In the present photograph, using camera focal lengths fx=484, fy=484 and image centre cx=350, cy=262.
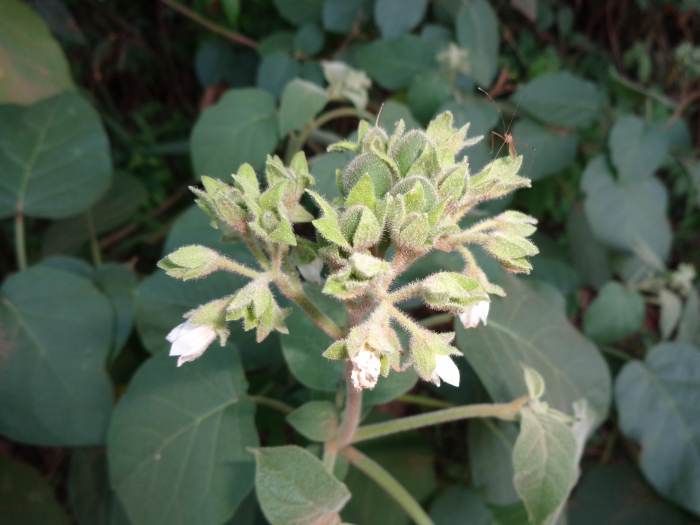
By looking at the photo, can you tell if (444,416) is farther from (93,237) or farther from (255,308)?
(93,237)

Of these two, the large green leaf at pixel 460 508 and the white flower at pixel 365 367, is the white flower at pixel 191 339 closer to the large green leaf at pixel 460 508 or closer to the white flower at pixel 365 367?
the white flower at pixel 365 367

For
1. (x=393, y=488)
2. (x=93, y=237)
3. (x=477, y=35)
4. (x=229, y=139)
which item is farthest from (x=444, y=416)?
(x=93, y=237)

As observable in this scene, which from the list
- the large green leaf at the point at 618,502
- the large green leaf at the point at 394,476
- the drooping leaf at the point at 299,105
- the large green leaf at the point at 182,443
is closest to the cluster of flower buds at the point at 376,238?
the large green leaf at the point at 182,443

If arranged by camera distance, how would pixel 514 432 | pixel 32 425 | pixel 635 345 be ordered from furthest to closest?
pixel 635 345, pixel 514 432, pixel 32 425

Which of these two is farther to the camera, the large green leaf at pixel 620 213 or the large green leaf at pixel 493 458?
the large green leaf at pixel 620 213

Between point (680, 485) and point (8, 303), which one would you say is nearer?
point (8, 303)

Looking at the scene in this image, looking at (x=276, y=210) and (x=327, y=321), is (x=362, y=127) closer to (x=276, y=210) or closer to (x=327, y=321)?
(x=276, y=210)

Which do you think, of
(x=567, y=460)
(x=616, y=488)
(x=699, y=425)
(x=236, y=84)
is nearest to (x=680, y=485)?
(x=699, y=425)
